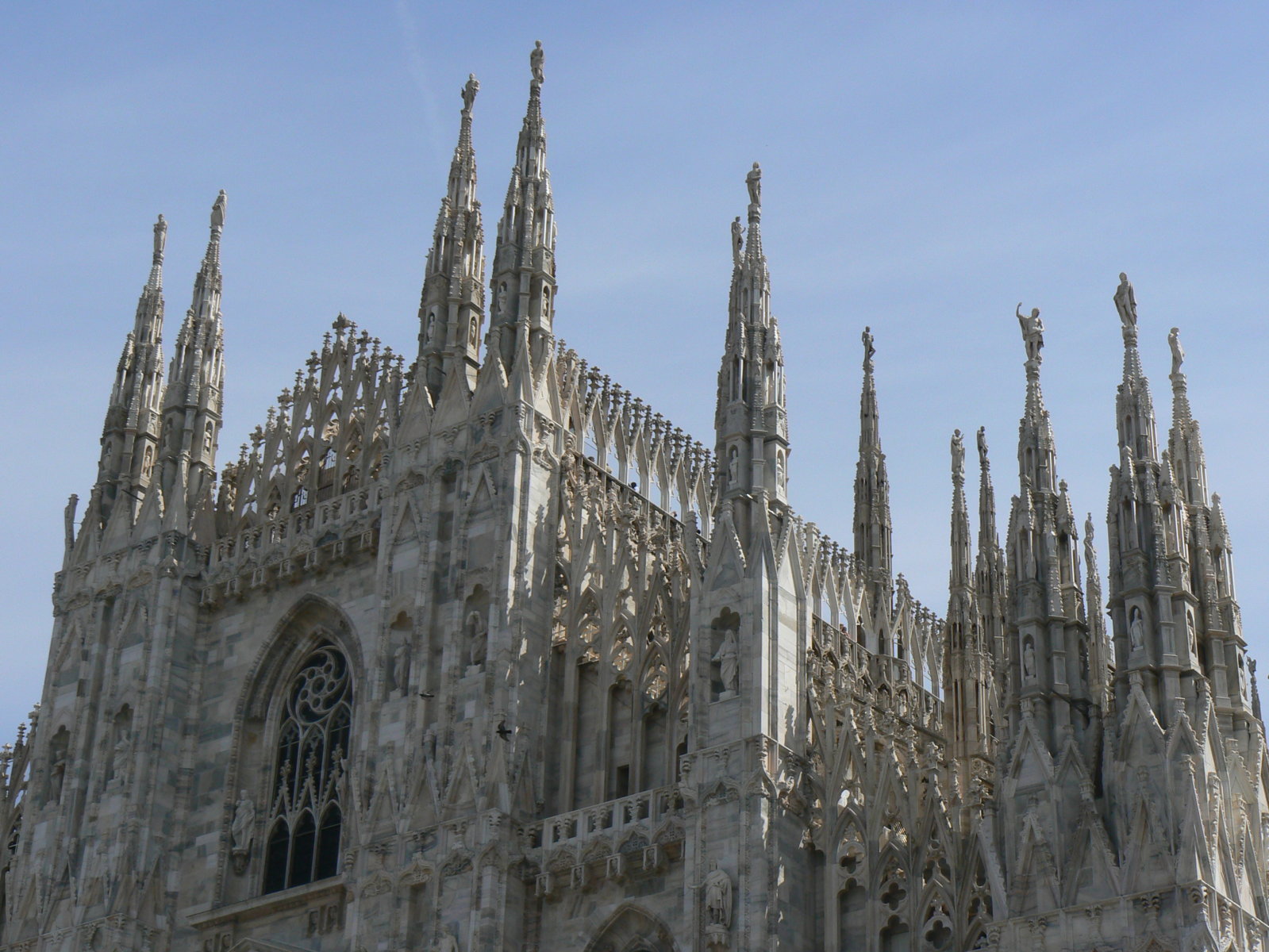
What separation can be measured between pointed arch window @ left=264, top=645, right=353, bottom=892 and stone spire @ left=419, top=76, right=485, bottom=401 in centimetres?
520

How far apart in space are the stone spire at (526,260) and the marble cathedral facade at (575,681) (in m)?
0.08

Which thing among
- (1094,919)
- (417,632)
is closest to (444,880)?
(417,632)

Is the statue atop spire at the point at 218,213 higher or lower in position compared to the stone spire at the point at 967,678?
higher

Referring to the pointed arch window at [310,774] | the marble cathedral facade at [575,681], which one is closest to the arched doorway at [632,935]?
the marble cathedral facade at [575,681]

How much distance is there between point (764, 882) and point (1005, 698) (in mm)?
4109

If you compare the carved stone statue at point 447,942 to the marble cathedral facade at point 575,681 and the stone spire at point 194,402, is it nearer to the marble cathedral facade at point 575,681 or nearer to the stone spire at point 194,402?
the marble cathedral facade at point 575,681

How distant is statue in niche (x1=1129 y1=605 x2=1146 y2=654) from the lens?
2939 centimetres

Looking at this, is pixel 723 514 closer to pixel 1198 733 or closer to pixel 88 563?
pixel 1198 733

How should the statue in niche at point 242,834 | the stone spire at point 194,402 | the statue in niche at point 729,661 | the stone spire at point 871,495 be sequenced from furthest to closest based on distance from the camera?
the stone spire at point 871,495 → the stone spire at point 194,402 → the statue in niche at point 242,834 → the statue in niche at point 729,661

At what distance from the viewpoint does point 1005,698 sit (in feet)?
99.9

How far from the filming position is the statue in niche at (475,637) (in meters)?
34.8

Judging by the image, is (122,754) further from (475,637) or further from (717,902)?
(717,902)

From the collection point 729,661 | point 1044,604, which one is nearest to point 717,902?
point 729,661

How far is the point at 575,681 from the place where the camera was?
34875 millimetres
